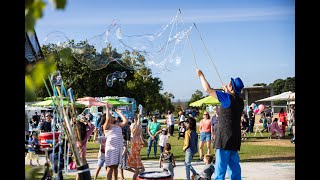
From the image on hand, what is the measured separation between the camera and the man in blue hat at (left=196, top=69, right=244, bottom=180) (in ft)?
20.9

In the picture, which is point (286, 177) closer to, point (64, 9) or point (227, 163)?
point (227, 163)

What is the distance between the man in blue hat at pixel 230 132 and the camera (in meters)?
6.38

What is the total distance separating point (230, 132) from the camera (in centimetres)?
649

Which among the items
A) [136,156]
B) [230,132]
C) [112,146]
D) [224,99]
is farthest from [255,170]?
[224,99]

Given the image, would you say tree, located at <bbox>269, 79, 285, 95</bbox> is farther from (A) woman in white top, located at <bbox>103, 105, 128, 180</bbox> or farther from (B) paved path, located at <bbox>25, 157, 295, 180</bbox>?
(A) woman in white top, located at <bbox>103, 105, 128, 180</bbox>

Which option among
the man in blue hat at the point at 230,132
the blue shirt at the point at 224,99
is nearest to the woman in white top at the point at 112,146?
the man in blue hat at the point at 230,132

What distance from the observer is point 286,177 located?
9727mm

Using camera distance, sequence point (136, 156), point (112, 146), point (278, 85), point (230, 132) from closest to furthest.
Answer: point (230, 132)
point (112, 146)
point (136, 156)
point (278, 85)

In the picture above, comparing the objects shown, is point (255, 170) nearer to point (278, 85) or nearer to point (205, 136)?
point (205, 136)

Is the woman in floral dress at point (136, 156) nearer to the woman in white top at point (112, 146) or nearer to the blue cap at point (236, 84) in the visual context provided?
the woman in white top at point (112, 146)

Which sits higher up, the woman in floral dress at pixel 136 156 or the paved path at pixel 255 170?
the woman in floral dress at pixel 136 156

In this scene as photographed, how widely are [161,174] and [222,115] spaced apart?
3.99 feet
